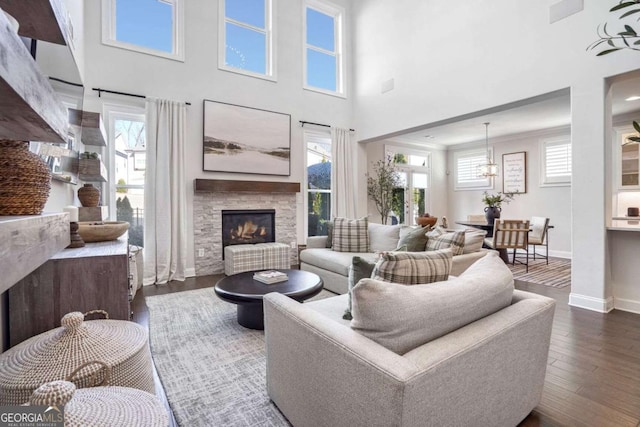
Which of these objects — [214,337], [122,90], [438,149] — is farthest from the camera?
[438,149]

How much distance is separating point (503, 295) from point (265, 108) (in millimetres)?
4853

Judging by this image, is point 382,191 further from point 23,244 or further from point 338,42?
point 23,244

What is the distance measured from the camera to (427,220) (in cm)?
488

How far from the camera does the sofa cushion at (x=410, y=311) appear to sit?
3.68ft

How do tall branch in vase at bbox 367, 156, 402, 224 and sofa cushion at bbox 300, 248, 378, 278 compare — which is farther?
tall branch in vase at bbox 367, 156, 402, 224

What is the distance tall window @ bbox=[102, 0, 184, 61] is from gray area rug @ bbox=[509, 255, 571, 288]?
20.0 feet

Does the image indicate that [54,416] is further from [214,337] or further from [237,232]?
[237,232]

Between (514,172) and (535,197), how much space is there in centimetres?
73

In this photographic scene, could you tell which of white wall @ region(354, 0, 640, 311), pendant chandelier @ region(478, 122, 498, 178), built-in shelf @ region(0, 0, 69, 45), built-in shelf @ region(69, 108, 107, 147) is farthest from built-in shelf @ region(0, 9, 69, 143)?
pendant chandelier @ region(478, 122, 498, 178)

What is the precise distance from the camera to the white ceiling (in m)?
4.52

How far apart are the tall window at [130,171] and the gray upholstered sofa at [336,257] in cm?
246

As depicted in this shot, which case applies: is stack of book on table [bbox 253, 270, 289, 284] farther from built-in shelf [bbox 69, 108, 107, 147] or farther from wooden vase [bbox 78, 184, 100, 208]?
built-in shelf [bbox 69, 108, 107, 147]

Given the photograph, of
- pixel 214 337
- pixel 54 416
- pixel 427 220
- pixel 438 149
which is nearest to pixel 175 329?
pixel 214 337

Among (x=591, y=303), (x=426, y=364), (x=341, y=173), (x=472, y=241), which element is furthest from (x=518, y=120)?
(x=426, y=364)
